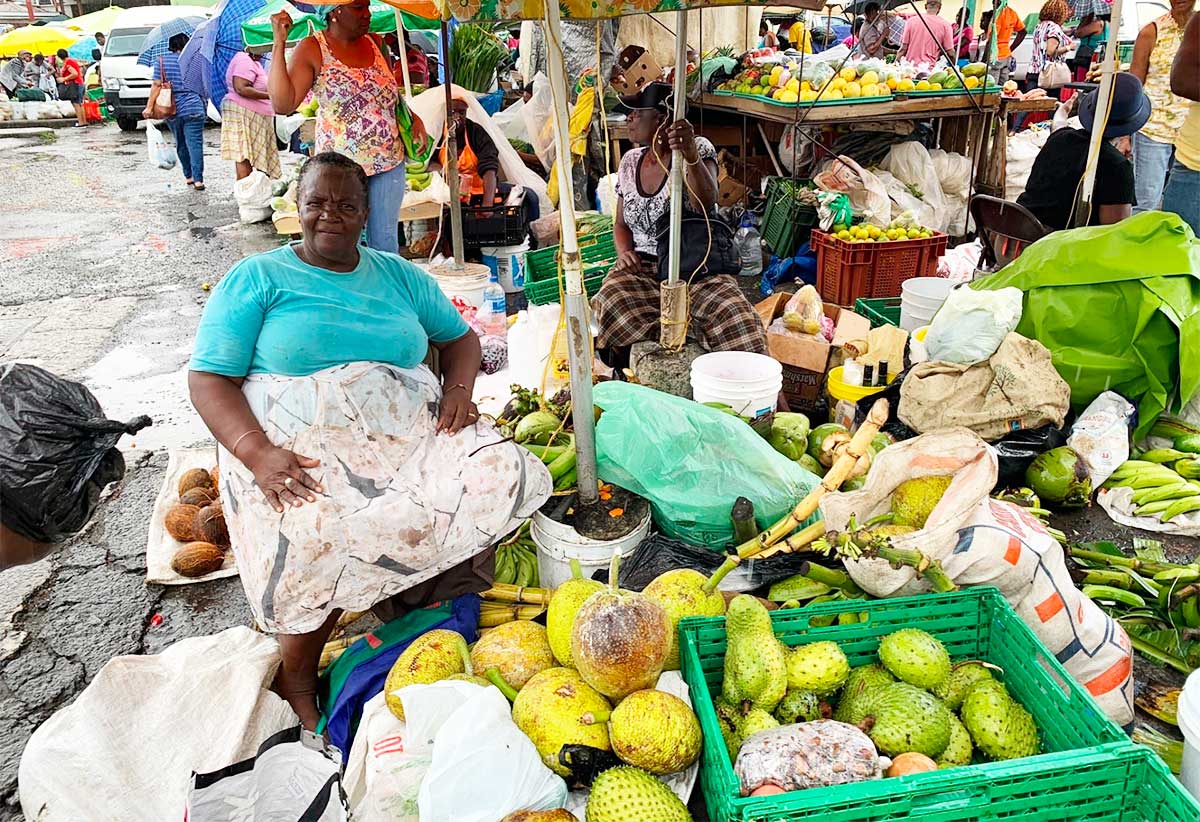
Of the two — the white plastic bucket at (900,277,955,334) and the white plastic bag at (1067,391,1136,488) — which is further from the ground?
the white plastic bucket at (900,277,955,334)

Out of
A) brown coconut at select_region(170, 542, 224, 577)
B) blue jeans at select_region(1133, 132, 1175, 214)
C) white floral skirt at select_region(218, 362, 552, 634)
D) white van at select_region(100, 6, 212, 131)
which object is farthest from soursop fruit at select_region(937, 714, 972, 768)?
white van at select_region(100, 6, 212, 131)

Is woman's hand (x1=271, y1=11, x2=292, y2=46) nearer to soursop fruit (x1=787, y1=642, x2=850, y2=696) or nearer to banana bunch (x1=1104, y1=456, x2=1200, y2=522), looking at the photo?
soursop fruit (x1=787, y1=642, x2=850, y2=696)

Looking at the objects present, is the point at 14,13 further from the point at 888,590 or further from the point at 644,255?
the point at 888,590

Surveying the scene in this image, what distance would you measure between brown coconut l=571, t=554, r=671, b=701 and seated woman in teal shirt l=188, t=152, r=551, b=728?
697 millimetres

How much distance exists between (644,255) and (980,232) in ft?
7.60

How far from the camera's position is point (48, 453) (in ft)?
6.88

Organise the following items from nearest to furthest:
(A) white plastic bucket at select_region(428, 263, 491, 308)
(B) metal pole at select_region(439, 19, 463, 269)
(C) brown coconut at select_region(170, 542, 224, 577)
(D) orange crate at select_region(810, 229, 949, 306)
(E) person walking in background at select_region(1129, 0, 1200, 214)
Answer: (C) brown coconut at select_region(170, 542, 224, 577) < (B) metal pole at select_region(439, 19, 463, 269) < (A) white plastic bucket at select_region(428, 263, 491, 308) < (E) person walking in background at select_region(1129, 0, 1200, 214) < (D) orange crate at select_region(810, 229, 949, 306)

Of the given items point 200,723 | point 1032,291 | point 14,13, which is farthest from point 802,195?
point 14,13

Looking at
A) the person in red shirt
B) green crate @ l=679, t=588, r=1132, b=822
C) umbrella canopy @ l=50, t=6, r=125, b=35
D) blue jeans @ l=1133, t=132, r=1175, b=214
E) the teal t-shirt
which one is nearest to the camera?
green crate @ l=679, t=588, r=1132, b=822

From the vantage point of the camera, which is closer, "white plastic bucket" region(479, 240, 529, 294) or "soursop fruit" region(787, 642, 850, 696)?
"soursop fruit" region(787, 642, 850, 696)

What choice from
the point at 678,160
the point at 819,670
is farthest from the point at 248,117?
the point at 819,670

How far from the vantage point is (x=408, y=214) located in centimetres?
718

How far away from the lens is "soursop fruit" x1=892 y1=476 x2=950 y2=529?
8.13ft

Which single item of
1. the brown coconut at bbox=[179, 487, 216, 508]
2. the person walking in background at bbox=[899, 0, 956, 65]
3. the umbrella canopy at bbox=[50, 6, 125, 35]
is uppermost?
the umbrella canopy at bbox=[50, 6, 125, 35]
